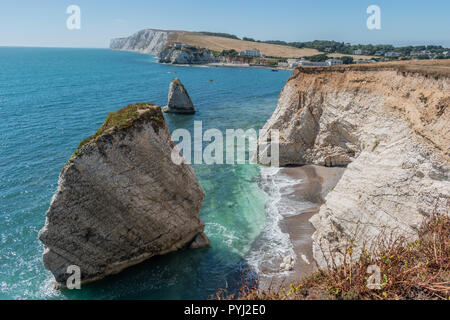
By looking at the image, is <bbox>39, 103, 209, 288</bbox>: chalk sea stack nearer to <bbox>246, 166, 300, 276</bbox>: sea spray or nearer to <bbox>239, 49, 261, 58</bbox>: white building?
<bbox>246, 166, 300, 276</bbox>: sea spray

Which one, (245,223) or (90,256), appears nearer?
(90,256)

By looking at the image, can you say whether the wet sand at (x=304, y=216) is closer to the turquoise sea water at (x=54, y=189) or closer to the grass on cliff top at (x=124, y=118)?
the turquoise sea water at (x=54, y=189)

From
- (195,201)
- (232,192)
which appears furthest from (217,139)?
(195,201)

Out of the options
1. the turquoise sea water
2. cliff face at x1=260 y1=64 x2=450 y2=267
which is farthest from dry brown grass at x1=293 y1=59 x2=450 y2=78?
the turquoise sea water

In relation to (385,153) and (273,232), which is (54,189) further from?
(385,153)

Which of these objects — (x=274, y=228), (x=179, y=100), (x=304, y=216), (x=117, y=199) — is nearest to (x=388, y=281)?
(x=117, y=199)
